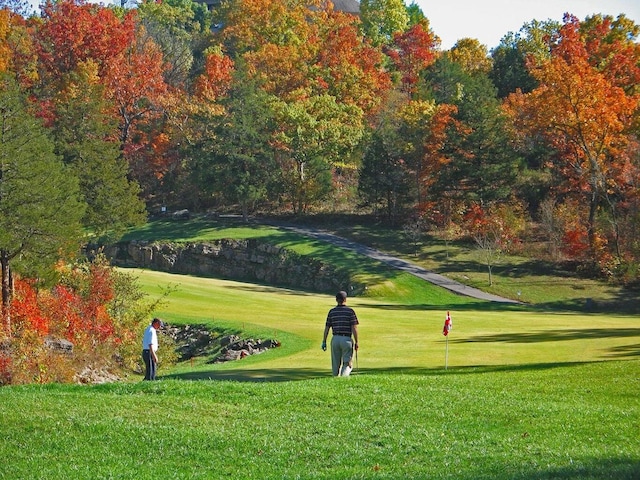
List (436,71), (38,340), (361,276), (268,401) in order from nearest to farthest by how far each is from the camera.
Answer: (268,401) → (38,340) → (361,276) → (436,71)

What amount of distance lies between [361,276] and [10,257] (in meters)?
31.3

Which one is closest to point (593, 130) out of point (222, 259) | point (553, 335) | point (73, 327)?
point (222, 259)

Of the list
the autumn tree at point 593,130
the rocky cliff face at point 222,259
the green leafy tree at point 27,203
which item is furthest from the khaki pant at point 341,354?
the rocky cliff face at point 222,259

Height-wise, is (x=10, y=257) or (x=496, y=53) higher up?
(x=496, y=53)

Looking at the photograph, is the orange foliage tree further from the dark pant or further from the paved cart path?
the paved cart path

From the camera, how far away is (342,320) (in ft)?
62.0

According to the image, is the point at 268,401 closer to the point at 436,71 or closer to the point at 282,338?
the point at 282,338

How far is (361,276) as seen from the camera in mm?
63094

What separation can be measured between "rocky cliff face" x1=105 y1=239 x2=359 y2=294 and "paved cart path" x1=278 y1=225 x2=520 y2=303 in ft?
15.3

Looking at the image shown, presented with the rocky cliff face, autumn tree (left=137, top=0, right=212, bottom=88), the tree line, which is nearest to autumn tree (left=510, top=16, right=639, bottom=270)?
the tree line

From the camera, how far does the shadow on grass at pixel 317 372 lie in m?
21.8

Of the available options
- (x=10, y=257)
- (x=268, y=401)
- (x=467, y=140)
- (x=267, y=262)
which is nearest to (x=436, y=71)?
(x=467, y=140)

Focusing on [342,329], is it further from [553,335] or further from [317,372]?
[553,335]

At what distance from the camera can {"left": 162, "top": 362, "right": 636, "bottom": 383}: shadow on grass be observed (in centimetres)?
2175
